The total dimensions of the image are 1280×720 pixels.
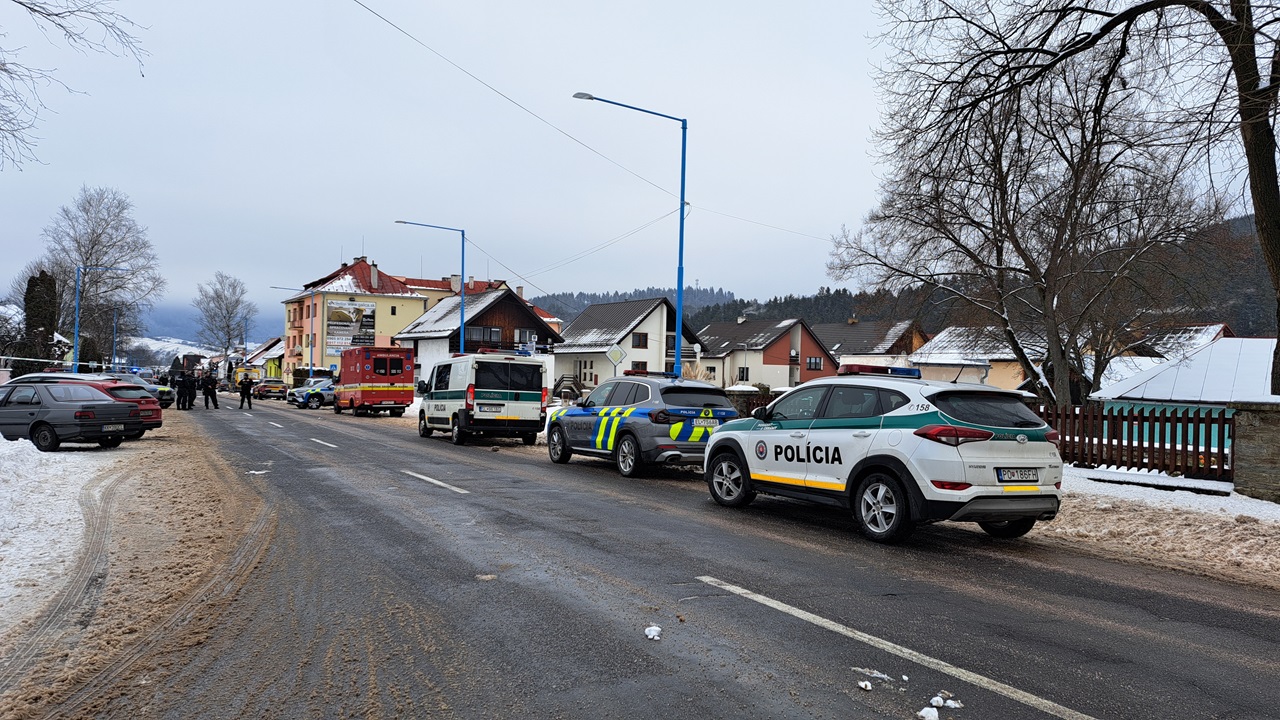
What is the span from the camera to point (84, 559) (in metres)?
6.94

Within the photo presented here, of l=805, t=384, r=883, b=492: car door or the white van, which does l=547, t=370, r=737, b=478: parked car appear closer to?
l=805, t=384, r=883, b=492: car door

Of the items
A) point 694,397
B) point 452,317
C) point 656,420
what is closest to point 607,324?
point 452,317

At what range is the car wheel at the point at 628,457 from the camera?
13.6 m

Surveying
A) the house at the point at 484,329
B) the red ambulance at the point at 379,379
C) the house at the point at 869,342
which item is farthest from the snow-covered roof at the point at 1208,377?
the house at the point at 869,342

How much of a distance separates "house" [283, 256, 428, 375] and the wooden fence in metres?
73.3

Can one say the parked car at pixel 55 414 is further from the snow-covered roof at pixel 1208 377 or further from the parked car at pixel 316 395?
the parked car at pixel 316 395

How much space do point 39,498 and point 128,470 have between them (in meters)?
3.63

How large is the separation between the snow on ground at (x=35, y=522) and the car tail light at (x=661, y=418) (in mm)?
7758

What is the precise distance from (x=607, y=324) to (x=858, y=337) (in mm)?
34462

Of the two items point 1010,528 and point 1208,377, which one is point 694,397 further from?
point 1208,377

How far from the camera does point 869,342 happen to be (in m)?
85.1

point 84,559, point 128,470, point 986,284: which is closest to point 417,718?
point 84,559

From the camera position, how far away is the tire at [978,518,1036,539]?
859 cm

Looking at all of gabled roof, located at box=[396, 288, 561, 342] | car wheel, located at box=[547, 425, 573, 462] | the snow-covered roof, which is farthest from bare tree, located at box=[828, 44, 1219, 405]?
gabled roof, located at box=[396, 288, 561, 342]
